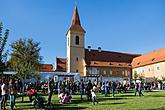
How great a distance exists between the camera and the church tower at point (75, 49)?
83.4 m

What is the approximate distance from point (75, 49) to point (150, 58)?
2143 cm

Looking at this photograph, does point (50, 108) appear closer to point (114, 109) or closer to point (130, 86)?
point (114, 109)

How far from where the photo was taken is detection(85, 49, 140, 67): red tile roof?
88.2 m

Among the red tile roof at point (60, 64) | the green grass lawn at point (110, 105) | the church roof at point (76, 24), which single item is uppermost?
the church roof at point (76, 24)

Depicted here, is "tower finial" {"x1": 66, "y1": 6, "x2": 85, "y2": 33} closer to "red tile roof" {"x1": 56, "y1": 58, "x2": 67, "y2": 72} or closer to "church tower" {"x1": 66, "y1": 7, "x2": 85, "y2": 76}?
"church tower" {"x1": 66, "y1": 7, "x2": 85, "y2": 76}

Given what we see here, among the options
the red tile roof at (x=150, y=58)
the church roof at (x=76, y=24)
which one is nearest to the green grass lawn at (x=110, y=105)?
the red tile roof at (x=150, y=58)

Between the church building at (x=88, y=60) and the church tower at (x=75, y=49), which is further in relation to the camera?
the church building at (x=88, y=60)

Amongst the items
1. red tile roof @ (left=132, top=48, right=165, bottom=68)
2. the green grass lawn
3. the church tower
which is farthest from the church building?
the green grass lawn

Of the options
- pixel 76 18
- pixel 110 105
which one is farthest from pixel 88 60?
pixel 110 105

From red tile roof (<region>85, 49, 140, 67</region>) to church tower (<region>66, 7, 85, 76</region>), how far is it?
2726mm

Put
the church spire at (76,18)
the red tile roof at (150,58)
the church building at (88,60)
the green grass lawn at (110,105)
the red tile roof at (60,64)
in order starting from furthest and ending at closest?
the red tile roof at (60,64)
the church spire at (76,18)
the church building at (88,60)
the red tile roof at (150,58)
the green grass lawn at (110,105)

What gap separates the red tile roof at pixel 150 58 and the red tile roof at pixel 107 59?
2.94 meters

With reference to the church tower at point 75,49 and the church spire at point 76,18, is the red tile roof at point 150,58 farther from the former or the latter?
the church spire at point 76,18

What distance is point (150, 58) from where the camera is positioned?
282 feet
